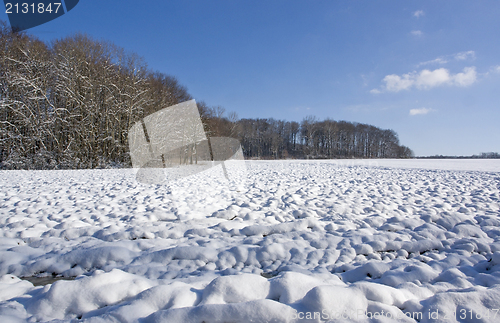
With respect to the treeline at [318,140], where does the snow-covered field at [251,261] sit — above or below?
below

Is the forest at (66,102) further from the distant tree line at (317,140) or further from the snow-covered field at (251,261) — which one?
the distant tree line at (317,140)

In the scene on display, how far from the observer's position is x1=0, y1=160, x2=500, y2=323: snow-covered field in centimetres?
153

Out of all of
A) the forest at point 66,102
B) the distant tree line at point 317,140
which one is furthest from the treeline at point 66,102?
the distant tree line at point 317,140

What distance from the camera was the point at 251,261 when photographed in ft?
7.84

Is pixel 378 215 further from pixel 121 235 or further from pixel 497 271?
pixel 121 235

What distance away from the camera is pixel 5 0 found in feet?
21.8

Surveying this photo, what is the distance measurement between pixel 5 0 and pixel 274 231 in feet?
31.9

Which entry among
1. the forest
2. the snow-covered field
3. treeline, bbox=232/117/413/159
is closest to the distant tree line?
treeline, bbox=232/117/413/159

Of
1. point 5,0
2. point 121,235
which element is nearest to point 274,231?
point 121,235

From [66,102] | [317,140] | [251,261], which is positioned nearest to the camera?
[251,261]

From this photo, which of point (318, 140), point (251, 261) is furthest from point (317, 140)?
point (251, 261)

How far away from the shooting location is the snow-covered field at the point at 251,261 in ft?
5.02

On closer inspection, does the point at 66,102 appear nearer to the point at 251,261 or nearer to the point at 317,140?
the point at 251,261

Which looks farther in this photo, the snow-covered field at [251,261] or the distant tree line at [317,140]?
the distant tree line at [317,140]
